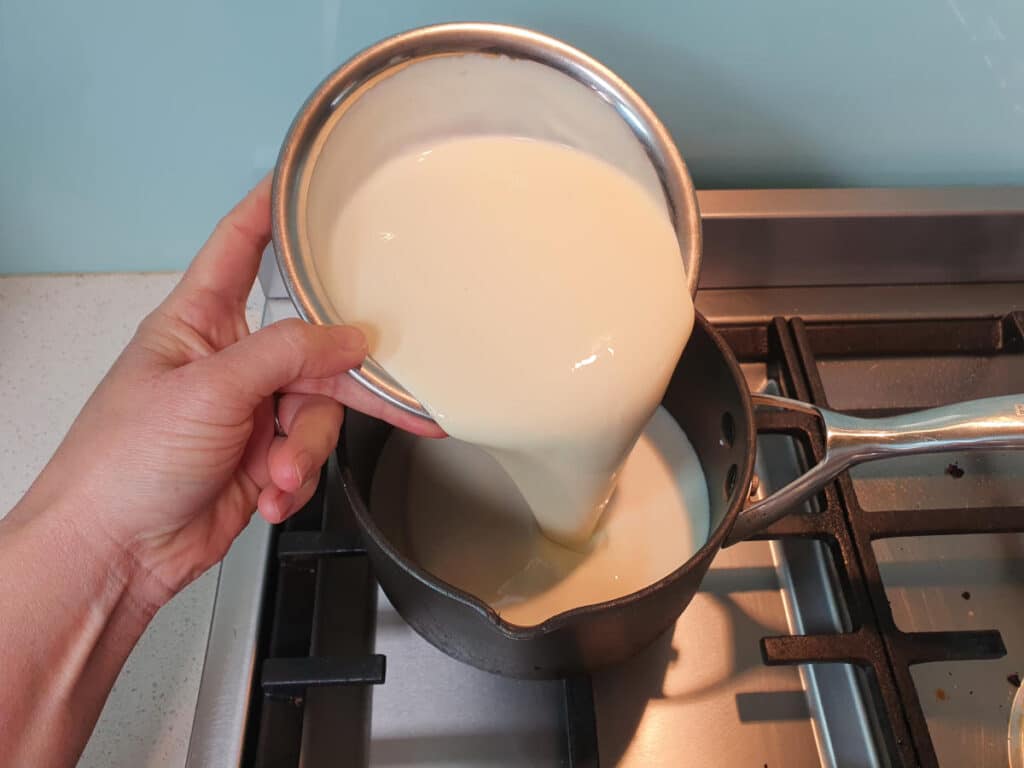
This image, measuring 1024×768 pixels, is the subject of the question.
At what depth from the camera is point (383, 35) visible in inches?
27.7

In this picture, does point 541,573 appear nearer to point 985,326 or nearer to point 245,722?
point 245,722

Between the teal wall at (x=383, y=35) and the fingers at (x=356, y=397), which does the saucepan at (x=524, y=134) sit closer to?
the fingers at (x=356, y=397)

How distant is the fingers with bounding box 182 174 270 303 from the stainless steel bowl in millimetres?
140

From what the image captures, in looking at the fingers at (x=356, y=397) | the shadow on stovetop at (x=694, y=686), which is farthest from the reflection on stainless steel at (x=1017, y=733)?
the fingers at (x=356, y=397)

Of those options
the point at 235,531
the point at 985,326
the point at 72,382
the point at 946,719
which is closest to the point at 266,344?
the point at 235,531

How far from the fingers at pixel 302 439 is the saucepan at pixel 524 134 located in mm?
36

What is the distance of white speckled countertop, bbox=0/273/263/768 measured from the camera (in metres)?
0.64

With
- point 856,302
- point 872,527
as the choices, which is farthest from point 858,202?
point 872,527

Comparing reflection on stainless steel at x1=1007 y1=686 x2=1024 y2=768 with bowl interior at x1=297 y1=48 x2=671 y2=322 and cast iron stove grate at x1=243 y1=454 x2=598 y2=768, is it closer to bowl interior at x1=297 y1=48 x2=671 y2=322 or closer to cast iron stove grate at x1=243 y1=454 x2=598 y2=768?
cast iron stove grate at x1=243 y1=454 x2=598 y2=768

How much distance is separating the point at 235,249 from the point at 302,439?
18 centimetres

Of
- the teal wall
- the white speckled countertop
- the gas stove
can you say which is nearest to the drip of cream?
the gas stove

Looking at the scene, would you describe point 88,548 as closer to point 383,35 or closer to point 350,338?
point 350,338

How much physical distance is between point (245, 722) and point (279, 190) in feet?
1.25

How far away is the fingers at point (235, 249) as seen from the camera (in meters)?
0.69
